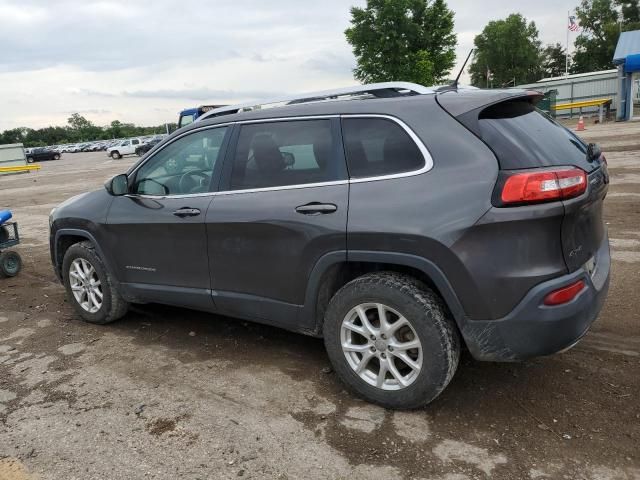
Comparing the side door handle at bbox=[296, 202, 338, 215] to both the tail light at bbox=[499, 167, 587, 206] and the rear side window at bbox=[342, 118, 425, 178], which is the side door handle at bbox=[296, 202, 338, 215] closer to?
the rear side window at bbox=[342, 118, 425, 178]

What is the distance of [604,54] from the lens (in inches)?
2694

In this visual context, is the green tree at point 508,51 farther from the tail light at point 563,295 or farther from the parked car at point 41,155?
the tail light at point 563,295

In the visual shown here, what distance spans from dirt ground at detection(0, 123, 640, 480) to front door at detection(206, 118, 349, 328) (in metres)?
0.58

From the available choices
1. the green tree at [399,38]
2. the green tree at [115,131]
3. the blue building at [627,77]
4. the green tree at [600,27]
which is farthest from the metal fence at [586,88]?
the green tree at [115,131]

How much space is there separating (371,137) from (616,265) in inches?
145

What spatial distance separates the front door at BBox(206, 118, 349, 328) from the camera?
10.6 ft

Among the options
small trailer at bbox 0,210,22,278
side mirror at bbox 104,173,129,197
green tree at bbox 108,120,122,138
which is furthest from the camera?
green tree at bbox 108,120,122,138

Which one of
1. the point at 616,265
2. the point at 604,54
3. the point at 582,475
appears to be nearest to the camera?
the point at 582,475

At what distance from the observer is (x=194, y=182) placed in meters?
4.01

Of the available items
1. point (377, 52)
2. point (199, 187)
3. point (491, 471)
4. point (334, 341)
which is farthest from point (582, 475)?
point (377, 52)

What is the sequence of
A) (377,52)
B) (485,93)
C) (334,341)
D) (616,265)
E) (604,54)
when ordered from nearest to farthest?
1. (485,93)
2. (334,341)
3. (616,265)
4. (377,52)
5. (604,54)

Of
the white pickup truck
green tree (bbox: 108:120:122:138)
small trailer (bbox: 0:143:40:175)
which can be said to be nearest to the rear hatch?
small trailer (bbox: 0:143:40:175)

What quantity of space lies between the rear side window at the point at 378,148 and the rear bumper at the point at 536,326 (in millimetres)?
918

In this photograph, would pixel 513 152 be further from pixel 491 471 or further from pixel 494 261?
pixel 491 471
